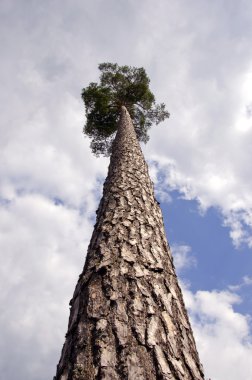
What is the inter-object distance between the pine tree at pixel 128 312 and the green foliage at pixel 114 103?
1139cm

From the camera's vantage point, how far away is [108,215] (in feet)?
14.5

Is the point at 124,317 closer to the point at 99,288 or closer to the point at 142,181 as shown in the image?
the point at 99,288

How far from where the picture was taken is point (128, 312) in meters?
2.63

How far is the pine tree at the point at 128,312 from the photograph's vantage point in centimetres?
218

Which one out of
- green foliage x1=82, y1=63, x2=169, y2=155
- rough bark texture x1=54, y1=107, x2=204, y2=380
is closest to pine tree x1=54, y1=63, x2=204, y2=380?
rough bark texture x1=54, y1=107, x2=204, y2=380

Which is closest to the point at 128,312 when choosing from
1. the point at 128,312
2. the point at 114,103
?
the point at 128,312

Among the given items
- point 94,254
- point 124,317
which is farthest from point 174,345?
point 94,254

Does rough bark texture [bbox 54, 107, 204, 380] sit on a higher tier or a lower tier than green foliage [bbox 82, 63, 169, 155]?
lower

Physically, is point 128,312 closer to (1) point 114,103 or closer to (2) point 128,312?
(2) point 128,312

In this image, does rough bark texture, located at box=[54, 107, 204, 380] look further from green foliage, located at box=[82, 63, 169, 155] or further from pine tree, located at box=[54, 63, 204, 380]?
green foliage, located at box=[82, 63, 169, 155]

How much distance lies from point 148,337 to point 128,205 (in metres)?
2.40

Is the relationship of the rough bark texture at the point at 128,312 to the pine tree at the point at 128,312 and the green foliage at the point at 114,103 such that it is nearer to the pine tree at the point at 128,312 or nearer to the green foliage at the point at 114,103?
the pine tree at the point at 128,312

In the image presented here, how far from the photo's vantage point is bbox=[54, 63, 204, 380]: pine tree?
218 cm

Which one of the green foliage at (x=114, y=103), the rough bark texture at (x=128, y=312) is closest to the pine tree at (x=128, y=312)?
the rough bark texture at (x=128, y=312)
